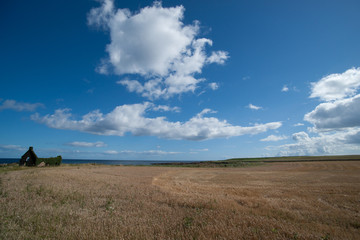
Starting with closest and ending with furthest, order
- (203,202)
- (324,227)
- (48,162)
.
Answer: (324,227) < (203,202) < (48,162)

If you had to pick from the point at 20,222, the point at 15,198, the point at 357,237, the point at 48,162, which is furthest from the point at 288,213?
the point at 48,162

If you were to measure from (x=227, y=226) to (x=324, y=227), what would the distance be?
13.5 feet

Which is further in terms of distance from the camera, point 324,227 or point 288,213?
point 288,213

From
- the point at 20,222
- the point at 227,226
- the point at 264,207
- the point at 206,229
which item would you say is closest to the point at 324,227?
the point at 264,207

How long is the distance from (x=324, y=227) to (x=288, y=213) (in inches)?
72.4

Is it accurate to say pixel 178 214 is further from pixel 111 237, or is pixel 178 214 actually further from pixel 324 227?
pixel 324 227

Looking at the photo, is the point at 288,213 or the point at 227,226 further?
the point at 288,213

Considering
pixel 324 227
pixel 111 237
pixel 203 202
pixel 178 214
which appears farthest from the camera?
pixel 203 202

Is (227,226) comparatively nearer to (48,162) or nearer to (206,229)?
(206,229)

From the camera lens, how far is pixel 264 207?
1045 cm

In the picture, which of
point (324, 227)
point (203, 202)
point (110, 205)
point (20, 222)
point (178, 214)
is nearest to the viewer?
point (20, 222)

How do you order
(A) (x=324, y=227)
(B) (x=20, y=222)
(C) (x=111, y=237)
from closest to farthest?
(C) (x=111, y=237) < (B) (x=20, y=222) < (A) (x=324, y=227)

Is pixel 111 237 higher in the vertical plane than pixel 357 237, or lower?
higher

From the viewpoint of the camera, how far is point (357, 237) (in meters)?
6.84
